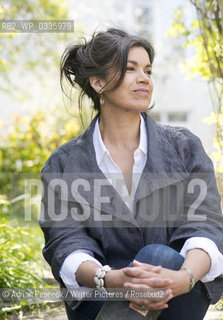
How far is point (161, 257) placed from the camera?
1.49m

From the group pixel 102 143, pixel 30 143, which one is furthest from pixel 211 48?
pixel 30 143

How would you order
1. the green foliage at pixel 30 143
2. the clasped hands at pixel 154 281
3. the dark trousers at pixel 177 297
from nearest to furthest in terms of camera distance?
the clasped hands at pixel 154 281 → the dark trousers at pixel 177 297 → the green foliage at pixel 30 143

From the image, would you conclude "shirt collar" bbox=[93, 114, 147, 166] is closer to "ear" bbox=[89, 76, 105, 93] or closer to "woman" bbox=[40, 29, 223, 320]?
"woman" bbox=[40, 29, 223, 320]

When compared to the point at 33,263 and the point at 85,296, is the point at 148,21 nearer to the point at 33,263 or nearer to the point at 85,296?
the point at 33,263

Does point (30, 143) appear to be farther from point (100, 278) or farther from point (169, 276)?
point (169, 276)

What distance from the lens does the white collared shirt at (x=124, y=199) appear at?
60.0 inches

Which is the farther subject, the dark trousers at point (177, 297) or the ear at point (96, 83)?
the ear at point (96, 83)

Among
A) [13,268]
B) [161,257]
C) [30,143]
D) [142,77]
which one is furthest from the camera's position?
[30,143]

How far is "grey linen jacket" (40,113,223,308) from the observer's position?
1664 mm

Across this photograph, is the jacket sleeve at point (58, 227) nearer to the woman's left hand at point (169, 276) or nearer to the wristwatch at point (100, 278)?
the wristwatch at point (100, 278)

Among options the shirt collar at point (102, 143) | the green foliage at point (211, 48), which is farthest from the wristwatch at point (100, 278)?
the green foliage at point (211, 48)

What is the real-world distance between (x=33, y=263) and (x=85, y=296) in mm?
1540

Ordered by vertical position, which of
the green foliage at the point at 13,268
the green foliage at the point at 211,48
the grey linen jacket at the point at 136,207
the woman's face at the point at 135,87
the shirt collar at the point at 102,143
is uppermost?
the green foliage at the point at 211,48

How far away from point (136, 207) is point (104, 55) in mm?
618
